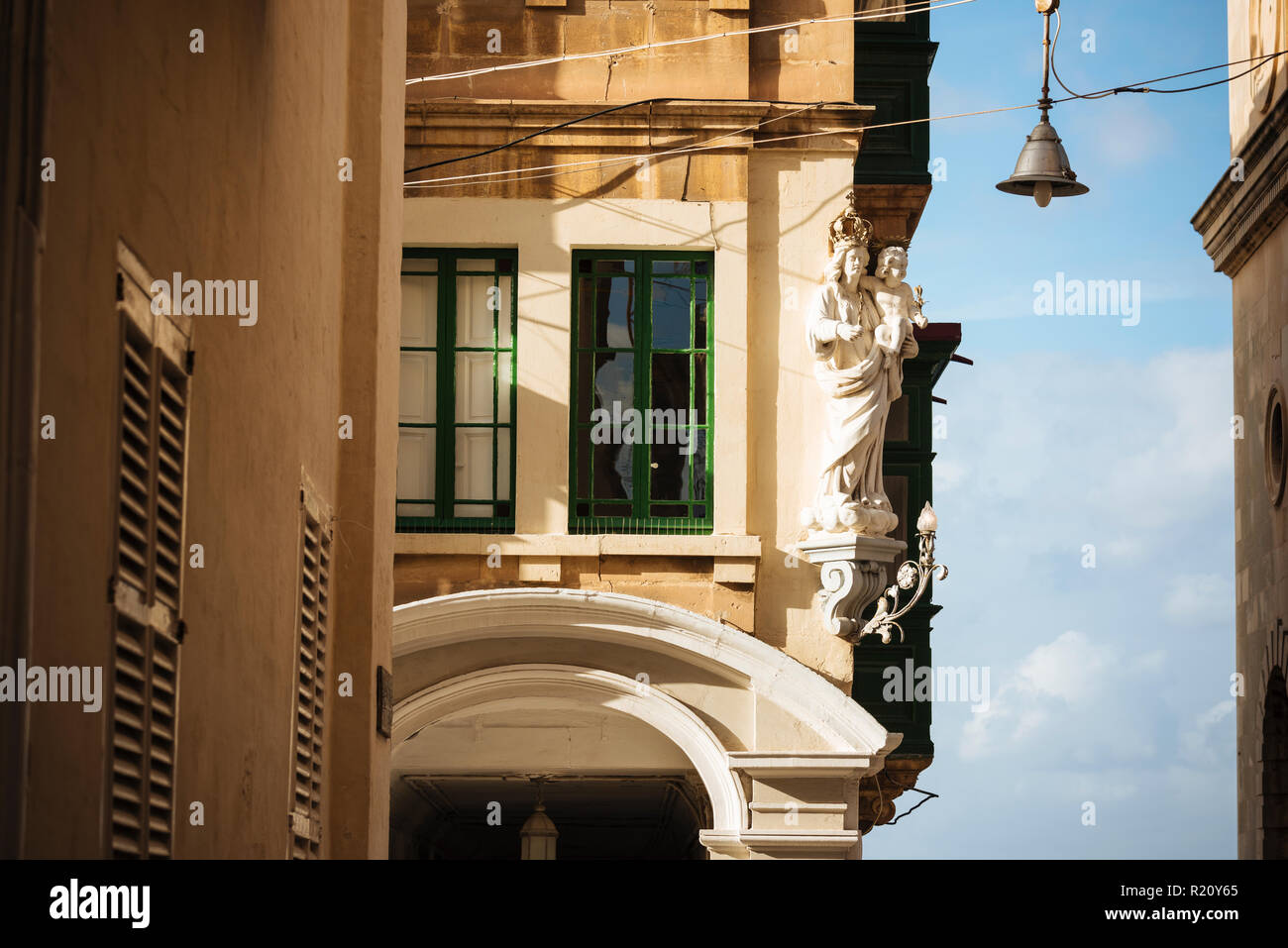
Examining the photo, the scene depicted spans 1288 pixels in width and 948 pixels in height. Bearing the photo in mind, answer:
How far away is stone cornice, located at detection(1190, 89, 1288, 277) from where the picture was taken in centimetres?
2073

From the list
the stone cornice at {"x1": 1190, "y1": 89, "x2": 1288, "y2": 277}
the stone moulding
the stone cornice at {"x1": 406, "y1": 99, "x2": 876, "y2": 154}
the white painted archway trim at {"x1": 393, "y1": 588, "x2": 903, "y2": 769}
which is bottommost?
→ the white painted archway trim at {"x1": 393, "y1": 588, "x2": 903, "y2": 769}

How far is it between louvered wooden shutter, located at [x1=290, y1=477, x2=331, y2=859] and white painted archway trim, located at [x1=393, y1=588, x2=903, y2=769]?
551 cm

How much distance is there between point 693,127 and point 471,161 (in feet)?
5.96

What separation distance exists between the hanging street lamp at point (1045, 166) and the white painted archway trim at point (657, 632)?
394cm

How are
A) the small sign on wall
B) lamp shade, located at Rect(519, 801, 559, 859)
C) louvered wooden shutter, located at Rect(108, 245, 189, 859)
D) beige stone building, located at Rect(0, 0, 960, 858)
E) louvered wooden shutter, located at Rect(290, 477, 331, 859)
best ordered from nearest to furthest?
1. beige stone building, located at Rect(0, 0, 960, 858)
2. louvered wooden shutter, located at Rect(108, 245, 189, 859)
3. louvered wooden shutter, located at Rect(290, 477, 331, 859)
4. the small sign on wall
5. lamp shade, located at Rect(519, 801, 559, 859)

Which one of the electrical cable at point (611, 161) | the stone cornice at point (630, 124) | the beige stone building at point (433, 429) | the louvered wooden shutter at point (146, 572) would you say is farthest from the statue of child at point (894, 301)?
the louvered wooden shutter at point (146, 572)

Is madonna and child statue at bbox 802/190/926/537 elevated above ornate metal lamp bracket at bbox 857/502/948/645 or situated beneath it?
elevated above

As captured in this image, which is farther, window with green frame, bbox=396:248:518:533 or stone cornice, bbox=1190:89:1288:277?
stone cornice, bbox=1190:89:1288:277

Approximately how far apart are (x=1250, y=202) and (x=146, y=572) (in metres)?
18.0

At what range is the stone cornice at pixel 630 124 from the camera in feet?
56.1

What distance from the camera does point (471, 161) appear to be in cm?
1722

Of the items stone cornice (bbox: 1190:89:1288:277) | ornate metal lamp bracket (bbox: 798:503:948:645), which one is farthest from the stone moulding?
stone cornice (bbox: 1190:89:1288:277)

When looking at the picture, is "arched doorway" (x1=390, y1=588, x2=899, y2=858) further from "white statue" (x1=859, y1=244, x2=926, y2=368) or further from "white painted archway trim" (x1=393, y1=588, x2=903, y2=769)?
"white statue" (x1=859, y1=244, x2=926, y2=368)

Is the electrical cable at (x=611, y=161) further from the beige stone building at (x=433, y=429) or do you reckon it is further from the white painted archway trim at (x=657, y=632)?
the white painted archway trim at (x=657, y=632)
